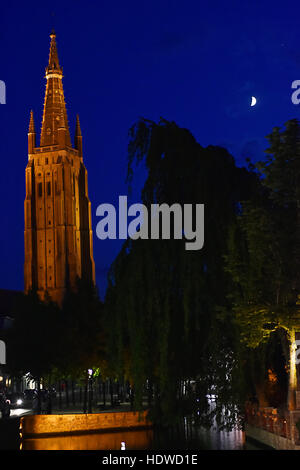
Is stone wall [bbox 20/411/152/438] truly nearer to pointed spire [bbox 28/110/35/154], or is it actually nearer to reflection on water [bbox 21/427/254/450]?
reflection on water [bbox 21/427/254/450]

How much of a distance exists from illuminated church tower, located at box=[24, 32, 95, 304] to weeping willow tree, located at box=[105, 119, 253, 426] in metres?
108

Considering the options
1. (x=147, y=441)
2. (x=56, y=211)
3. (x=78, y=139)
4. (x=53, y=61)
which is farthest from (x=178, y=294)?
(x=53, y=61)

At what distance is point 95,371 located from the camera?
5859 centimetres

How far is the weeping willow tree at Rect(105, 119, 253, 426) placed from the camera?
871 inches

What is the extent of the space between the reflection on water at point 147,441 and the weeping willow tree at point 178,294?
4.27 meters

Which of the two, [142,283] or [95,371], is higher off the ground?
[142,283]

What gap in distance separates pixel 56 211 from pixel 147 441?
105 m

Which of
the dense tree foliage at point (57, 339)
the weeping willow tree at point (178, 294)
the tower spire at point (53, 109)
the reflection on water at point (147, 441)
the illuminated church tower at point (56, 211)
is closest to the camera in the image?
the weeping willow tree at point (178, 294)

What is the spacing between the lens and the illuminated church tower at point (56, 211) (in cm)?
13275

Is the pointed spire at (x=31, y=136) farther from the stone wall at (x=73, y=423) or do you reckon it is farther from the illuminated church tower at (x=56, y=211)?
the stone wall at (x=73, y=423)

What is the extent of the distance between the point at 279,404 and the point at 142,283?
10138mm

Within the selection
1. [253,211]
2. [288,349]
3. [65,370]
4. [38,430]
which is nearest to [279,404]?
[288,349]

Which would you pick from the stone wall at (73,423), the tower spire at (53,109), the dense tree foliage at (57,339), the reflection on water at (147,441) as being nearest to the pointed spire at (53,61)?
the tower spire at (53,109)
